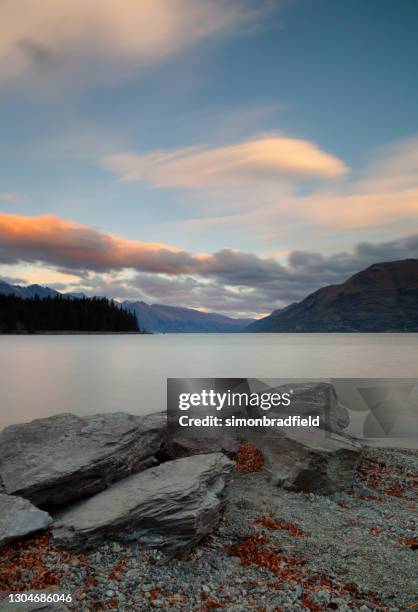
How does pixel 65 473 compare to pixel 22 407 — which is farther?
pixel 22 407

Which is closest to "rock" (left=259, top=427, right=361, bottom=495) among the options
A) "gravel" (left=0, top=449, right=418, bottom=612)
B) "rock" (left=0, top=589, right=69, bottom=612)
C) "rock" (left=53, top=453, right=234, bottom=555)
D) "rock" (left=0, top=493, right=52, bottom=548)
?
"gravel" (left=0, top=449, right=418, bottom=612)

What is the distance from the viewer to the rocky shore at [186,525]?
7398mm

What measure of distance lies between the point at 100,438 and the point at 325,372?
216ft

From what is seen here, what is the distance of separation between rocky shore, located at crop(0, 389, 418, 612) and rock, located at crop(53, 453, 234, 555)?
0.08 ft

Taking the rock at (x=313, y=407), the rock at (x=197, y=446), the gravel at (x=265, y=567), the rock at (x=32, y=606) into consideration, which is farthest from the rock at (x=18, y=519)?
the rock at (x=313, y=407)

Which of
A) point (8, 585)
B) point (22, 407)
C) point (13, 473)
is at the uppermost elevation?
point (13, 473)

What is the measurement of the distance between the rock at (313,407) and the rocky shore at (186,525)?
89.1 inches

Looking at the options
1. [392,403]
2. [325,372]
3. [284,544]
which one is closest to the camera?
[284,544]

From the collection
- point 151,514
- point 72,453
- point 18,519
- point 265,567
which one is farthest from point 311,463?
point 18,519

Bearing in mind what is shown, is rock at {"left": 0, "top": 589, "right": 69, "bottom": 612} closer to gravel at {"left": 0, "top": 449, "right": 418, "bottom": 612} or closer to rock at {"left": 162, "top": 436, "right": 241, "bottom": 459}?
gravel at {"left": 0, "top": 449, "right": 418, "bottom": 612}

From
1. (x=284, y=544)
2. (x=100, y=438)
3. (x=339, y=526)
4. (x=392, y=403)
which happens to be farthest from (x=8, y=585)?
(x=392, y=403)

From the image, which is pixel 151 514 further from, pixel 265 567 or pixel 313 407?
pixel 313 407

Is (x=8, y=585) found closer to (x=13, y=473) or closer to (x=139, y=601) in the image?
(x=139, y=601)

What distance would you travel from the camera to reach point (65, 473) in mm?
9711
